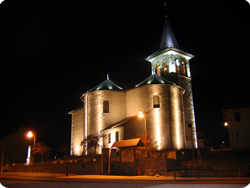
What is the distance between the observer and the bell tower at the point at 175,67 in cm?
4091

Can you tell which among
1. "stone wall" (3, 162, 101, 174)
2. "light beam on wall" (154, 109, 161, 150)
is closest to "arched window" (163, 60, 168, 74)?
"light beam on wall" (154, 109, 161, 150)

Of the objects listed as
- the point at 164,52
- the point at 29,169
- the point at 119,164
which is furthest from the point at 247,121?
the point at 29,169

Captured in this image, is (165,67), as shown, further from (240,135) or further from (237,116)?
(240,135)

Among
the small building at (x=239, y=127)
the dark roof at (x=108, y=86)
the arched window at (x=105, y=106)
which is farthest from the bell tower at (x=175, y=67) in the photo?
the arched window at (x=105, y=106)

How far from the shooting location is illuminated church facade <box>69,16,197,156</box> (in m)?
34.3

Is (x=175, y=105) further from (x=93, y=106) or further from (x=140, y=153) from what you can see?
(x=140, y=153)

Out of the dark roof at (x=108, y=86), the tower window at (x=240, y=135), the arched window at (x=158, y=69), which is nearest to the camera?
the tower window at (x=240, y=135)

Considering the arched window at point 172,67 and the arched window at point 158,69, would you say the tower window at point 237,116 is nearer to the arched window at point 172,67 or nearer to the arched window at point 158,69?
the arched window at point 172,67

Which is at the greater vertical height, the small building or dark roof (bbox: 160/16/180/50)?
dark roof (bbox: 160/16/180/50)

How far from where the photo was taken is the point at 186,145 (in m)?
37.1

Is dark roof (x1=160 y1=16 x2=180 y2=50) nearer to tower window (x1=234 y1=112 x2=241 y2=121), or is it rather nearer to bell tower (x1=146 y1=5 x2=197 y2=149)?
bell tower (x1=146 y1=5 x2=197 y2=149)

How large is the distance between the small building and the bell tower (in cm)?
566

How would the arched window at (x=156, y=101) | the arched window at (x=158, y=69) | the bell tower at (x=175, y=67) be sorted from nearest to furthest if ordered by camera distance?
the arched window at (x=156, y=101) < the bell tower at (x=175, y=67) < the arched window at (x=158, y=69)

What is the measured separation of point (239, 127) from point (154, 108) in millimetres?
14567
